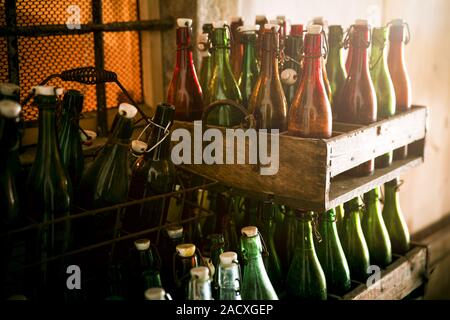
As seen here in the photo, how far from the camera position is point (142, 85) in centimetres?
158

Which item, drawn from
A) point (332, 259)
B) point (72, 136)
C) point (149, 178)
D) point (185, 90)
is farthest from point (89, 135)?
point (332, 259)

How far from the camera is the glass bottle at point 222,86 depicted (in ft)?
4.05

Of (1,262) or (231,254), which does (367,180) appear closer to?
(231,254)

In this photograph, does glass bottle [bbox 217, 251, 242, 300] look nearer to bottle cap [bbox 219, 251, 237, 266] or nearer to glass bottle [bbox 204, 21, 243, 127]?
bottle cap [bbox 219, 251, 237, 266]

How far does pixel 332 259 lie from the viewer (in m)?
1.25

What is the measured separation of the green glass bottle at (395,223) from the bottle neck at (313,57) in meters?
0.51

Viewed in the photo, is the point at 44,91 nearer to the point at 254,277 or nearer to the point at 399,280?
the point at 254,277

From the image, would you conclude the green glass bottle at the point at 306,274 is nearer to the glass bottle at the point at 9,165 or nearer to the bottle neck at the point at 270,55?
the bottle neck at the point at 270,55

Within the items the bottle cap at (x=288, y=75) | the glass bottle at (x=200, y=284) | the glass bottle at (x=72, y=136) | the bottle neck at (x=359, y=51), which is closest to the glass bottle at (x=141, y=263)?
the glass bottle at (x=200, y=284)

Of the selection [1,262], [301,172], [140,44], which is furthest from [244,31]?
[1,262]

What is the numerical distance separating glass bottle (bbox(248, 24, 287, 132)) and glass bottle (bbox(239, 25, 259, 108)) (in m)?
0.09

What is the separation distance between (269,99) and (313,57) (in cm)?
14

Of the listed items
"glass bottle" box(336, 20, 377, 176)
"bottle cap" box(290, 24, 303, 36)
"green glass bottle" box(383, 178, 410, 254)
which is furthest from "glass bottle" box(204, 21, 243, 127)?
"green glass bottle" box(383, 178, 410, 254)
